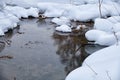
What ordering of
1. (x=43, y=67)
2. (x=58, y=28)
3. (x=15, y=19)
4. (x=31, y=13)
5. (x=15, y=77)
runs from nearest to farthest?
(x=15, y=77) < (x=43, y=67) < (x=58, y=28) < (x=15, y=19) < (x=31, y=13)

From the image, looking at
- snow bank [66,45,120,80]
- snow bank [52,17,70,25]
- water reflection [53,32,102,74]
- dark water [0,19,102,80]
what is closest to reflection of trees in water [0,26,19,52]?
dark water [0,19,102,80]

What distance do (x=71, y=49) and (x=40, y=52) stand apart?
31.4 inches

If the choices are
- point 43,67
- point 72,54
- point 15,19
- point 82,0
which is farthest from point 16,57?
point 82,0

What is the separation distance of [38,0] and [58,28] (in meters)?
3.67

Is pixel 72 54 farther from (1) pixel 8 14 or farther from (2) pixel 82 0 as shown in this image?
(2) pixel 82 0

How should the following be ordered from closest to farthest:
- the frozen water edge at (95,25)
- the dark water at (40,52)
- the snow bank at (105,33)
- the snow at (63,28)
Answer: the frozen water edge at (95,25)
the dark water at (40,52)
the snow bank at (105,33)
the snow at (63,28)

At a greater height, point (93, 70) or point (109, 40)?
point (93, 70)

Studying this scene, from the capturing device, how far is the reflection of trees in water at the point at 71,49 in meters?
6.37

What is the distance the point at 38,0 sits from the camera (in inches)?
485

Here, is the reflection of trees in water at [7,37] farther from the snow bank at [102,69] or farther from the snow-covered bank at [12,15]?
the snow bank at [102,69]

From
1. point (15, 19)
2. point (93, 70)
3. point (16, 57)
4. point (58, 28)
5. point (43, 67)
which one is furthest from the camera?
point (15, 19)

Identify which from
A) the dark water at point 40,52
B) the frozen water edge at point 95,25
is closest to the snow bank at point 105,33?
the frozen water edge at point 95,25

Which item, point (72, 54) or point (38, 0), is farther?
point (38, 0)

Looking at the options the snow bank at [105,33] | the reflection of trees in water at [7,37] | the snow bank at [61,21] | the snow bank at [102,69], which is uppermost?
the snow bank at [102,69]
